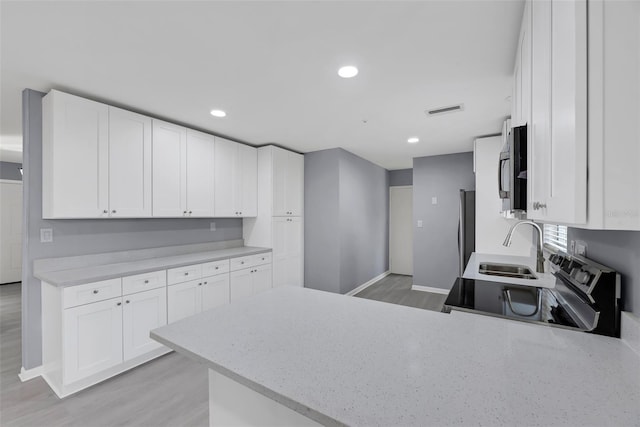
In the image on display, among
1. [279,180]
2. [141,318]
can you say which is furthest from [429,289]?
[141,318]

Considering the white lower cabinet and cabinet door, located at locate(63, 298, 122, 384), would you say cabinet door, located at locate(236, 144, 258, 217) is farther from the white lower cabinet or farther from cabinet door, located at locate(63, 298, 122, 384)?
cabinet door, located at locate(63, 298, 122, 384)

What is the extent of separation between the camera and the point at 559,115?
77 centimetres

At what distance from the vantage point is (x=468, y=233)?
3.95 m

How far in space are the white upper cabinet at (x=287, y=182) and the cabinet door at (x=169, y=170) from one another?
127 centimetres

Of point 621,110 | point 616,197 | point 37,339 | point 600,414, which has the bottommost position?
point 37,339

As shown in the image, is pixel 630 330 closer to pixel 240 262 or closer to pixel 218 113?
pixel 218 113

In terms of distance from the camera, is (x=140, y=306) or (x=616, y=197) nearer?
(x=616, y=197)

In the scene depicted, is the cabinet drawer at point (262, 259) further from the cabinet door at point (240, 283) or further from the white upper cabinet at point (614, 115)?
the white upper cabinet at point (614, 115)

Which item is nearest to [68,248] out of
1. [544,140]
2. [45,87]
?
[45,87]

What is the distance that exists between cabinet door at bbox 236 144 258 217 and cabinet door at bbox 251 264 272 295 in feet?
2.59

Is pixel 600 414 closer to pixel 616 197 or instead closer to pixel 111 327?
pixel 616 197

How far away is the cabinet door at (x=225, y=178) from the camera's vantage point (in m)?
3.55

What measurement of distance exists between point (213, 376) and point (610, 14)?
1667 mm

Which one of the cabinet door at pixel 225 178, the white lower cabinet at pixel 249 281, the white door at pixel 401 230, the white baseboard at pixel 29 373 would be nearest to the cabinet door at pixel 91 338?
the white baseboard at pixel 29 373
